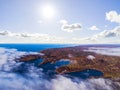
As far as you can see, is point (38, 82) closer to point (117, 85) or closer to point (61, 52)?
point (117, 85)

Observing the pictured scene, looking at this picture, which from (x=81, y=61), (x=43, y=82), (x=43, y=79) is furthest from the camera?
(x=81, y=61)

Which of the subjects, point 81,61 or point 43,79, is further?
point 81,61

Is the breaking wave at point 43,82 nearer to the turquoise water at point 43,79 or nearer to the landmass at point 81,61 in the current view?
the turquoise water at point 43,79

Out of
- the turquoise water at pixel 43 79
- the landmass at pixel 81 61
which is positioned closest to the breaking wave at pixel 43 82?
the turquoise water at pixel 43 79

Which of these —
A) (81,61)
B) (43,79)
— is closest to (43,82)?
(43,79)

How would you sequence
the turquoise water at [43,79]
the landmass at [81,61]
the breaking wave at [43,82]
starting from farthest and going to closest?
the landmass at [81,61], the turquoise water at [43,79], the breaking wave at [43,82]

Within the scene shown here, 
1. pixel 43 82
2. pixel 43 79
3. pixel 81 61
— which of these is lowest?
pixel 43 82

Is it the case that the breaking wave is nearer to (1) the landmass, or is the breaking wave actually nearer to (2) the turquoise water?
(2) the turquoise water

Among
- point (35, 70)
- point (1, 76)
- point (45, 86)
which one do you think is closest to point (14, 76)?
point (1, 76)

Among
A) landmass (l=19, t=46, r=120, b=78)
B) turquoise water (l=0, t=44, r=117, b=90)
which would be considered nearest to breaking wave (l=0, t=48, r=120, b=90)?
turquoise water (l=0, t=44, r=117, b=90)

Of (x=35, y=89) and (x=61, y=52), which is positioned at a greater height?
(x=61, y=52)

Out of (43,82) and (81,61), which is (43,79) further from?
(81,61)
